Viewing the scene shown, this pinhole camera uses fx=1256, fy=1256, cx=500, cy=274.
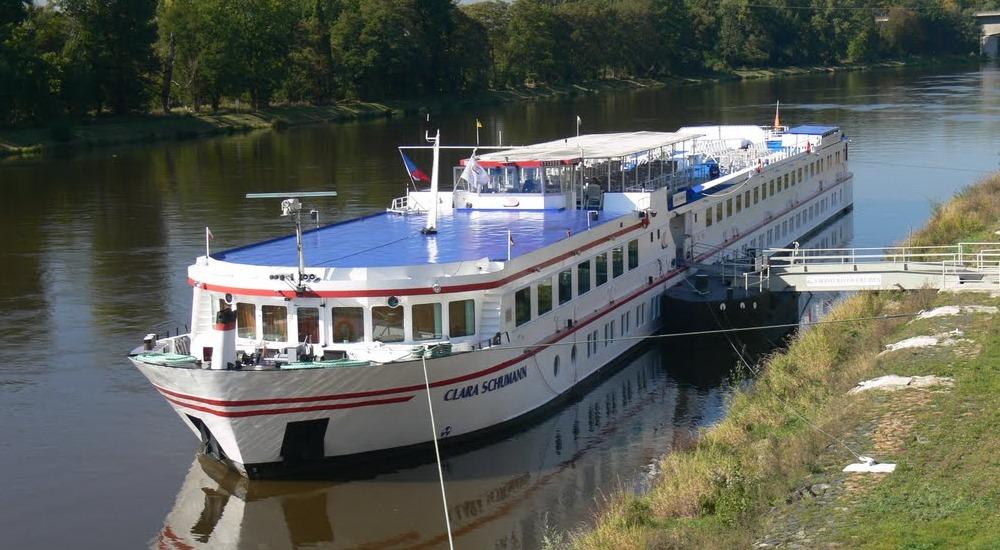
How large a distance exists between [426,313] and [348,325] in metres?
1.39

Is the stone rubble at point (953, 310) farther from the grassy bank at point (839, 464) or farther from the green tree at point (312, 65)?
the green tree at point (312, 65)

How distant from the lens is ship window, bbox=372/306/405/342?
2191 centimetres

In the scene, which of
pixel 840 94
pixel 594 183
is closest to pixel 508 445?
pixel 594 183

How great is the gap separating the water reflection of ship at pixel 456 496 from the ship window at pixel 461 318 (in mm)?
2241

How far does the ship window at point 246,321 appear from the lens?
22.5 meters

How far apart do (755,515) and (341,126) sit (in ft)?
271

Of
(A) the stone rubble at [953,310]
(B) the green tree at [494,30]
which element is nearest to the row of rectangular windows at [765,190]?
(A) the stone rubble at [953,310]

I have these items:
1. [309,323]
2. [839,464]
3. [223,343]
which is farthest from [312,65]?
[839,464]

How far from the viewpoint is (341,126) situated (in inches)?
3789

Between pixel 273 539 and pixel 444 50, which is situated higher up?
pixel 444 50

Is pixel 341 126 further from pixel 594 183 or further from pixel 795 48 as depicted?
pixel 795 48

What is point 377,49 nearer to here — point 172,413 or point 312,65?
point 312,65

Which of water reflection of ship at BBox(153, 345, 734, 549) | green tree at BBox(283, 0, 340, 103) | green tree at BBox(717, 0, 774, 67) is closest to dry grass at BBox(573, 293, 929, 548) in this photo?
water reflection of ship at BBox(153, 345, 734, 549)

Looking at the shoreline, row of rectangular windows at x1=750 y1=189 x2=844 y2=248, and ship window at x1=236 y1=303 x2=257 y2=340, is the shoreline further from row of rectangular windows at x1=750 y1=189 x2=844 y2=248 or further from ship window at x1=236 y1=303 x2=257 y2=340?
ship window at x1=236 y1=303 x2=257 y2=340
